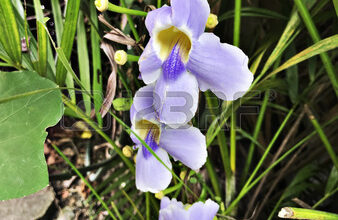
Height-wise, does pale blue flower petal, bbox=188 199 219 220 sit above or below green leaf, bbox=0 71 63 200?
below

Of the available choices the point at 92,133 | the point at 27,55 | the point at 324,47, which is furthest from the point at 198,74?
the point at 92,133

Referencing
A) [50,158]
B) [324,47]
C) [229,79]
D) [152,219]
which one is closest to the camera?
[229,79]

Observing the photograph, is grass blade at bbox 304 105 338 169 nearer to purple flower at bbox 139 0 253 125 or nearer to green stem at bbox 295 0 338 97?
green stem at bbox 295 0 338 97

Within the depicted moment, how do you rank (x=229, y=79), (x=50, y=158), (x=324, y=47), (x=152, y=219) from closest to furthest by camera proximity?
(x=229, y=79) < (x=324, y=47) < (x=152, y=219) < (x=50, y=158)

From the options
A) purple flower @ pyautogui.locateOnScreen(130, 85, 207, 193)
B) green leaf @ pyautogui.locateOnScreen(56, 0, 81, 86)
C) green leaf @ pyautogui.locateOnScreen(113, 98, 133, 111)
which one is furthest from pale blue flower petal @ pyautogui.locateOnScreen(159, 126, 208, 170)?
green leaf @ pyautogui.locateOnScreen(56, 0, 81, 86)

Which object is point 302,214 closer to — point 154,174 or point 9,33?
point 154,174

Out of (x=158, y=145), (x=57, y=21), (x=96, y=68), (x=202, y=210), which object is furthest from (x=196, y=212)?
(x=57, y=21)

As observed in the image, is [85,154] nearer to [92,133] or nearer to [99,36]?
[92,133]
